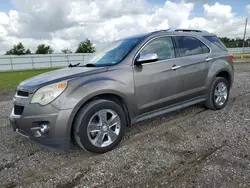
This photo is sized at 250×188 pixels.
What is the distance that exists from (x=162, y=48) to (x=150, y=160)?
2009 mm

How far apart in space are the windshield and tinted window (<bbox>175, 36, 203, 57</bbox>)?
899 millimetres

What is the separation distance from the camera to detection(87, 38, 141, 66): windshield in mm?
3553

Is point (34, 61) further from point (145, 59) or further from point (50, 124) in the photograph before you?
point (50, 124)

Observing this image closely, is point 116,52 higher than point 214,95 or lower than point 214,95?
higher

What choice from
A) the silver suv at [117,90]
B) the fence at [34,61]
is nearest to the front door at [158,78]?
the silver suv at [117,90]

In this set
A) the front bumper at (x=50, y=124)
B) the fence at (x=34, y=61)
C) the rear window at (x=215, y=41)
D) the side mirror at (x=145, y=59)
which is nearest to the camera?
the front bumper at (x=50, y=124)

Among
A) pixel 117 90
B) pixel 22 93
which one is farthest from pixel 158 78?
pixel 22 93

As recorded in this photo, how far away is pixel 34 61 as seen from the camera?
3353cm

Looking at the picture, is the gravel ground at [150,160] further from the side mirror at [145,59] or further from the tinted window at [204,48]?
the tinted window at [204,48]

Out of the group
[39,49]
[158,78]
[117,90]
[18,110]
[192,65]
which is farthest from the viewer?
[39,49]

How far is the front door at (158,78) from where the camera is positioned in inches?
136

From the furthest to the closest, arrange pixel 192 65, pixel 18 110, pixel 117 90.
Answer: pixel 192 65
pixel 117 90
pixel 18 110

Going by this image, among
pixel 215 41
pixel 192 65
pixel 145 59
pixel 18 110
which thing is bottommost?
pixel 18 110

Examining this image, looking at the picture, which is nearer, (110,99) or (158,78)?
(110,99)
